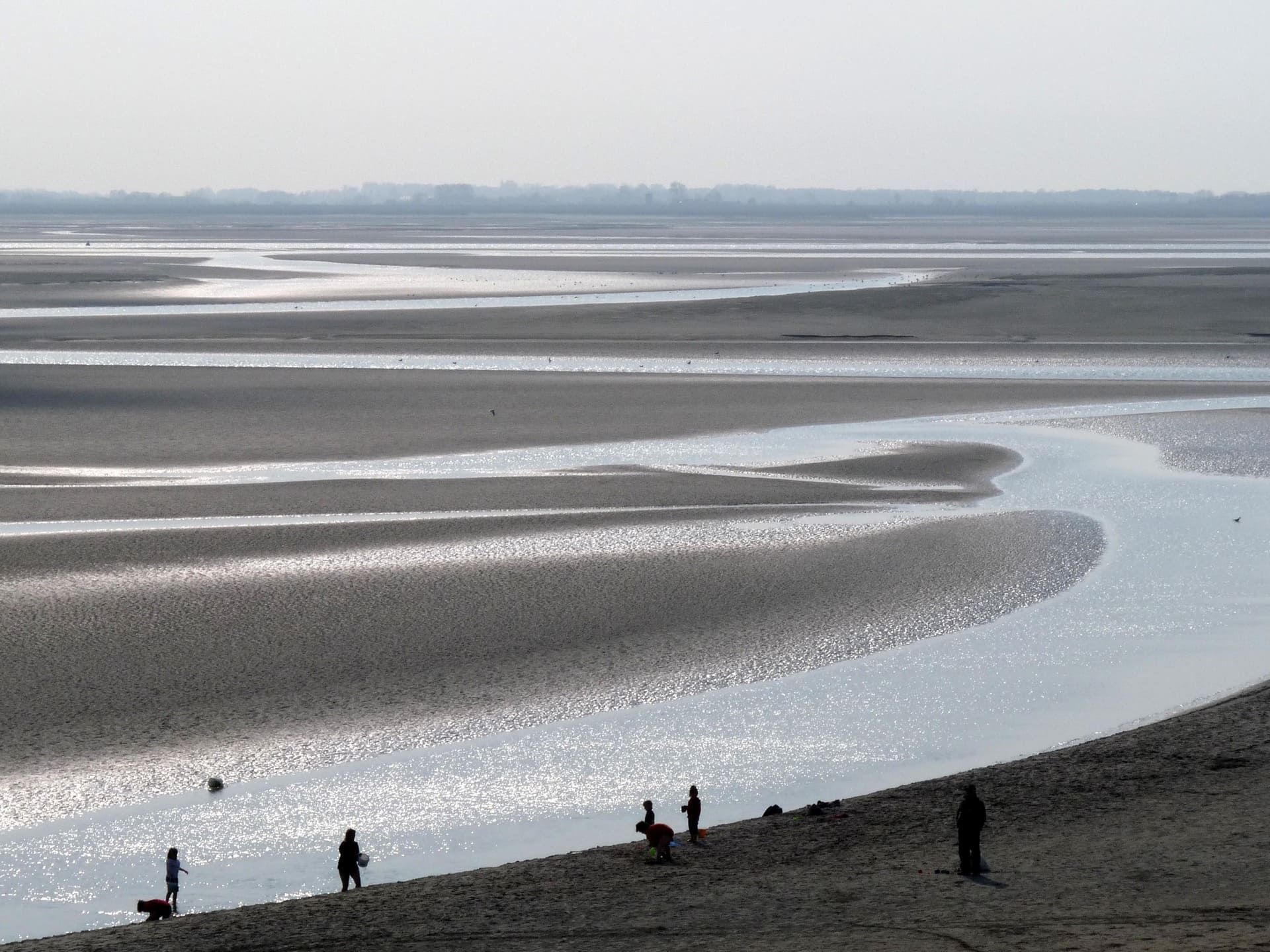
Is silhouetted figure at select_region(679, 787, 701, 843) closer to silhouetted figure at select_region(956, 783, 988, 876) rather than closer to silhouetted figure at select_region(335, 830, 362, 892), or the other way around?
silhouetted figure at select_region(956, 783, 988, 876)

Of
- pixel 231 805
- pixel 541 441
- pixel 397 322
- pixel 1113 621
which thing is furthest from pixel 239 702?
pixel 397 322

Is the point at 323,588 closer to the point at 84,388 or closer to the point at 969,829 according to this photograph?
the point at 969,829

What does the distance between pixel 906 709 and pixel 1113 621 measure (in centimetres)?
476

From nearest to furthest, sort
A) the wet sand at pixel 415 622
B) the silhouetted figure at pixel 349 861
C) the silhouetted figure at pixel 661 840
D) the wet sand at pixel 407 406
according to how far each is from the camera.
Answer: the silhouetted figure at pixel 349 861 < the silhouetted figure at pixel 661 840 < the wet sand at pixel 415 622 < the wet sand at pixel 407 406

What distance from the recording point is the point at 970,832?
38.4 ft

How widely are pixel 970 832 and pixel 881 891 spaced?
2.78 ft

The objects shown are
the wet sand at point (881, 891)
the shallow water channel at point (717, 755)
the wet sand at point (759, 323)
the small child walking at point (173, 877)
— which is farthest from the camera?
the wet sand at point (759, 323)

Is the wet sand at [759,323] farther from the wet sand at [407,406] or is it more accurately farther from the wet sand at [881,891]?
the wet sand at [881,891]

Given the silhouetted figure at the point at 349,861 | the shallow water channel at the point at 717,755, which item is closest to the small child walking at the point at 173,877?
the shallow water channel at the point at 717,755

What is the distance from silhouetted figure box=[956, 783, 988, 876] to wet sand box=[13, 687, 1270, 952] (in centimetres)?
16

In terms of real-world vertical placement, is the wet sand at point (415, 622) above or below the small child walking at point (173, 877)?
above

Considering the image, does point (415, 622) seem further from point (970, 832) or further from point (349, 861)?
point (970, 832)

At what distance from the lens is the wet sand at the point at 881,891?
10.3m

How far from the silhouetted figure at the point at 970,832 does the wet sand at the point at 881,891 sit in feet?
0.54
